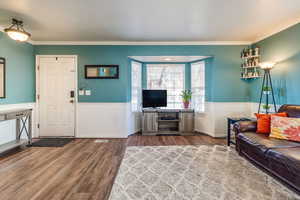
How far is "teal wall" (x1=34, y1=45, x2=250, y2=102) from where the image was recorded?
441 cm

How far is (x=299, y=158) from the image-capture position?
1854 millimetres

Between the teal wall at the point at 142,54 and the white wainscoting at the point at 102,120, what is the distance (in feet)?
0.63

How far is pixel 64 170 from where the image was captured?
8.39 ft

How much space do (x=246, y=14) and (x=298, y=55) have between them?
129 cm

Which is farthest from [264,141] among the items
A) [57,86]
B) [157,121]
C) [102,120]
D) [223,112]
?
[57,86]

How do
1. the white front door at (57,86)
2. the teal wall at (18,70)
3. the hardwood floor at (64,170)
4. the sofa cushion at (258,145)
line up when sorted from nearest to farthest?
1. the hardwood floor at (64,170)
2. the sofa cushion at (258,145)
3. the teal wall at (18,70)
4. the white front door at (57,86)

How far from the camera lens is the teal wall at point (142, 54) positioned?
4.41 m

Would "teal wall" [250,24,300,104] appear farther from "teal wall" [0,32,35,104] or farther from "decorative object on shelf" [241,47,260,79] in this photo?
"teal wall" [0,32,35,104]

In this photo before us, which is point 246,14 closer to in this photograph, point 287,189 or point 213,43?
point 213,43

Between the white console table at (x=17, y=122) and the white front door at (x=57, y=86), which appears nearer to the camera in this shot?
the white console table at (x=17, y=122)

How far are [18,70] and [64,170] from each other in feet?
9.37

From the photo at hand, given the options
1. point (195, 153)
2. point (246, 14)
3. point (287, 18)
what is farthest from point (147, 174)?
point (287, 18)

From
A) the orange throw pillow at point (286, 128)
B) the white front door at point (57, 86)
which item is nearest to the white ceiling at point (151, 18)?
the white front door at point (57, 86)

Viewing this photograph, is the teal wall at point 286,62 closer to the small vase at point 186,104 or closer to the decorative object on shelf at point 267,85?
the decorative object on shelf at point 267,85
